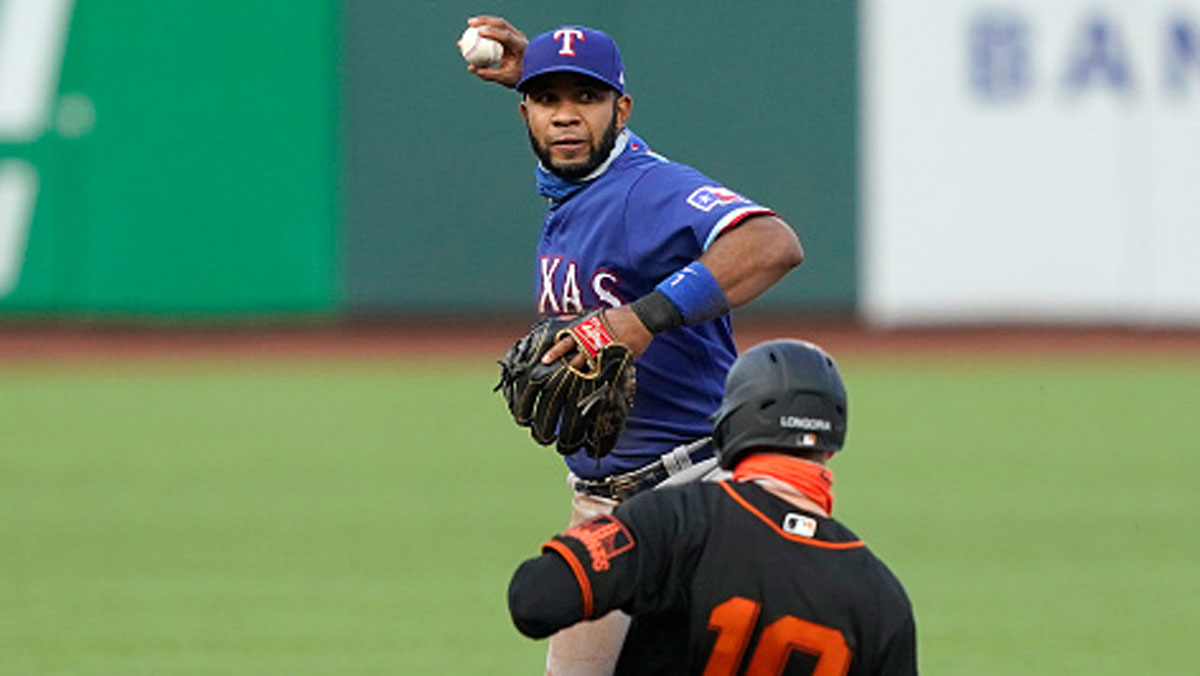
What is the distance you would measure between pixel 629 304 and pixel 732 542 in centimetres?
101

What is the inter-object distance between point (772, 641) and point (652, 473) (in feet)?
4.00

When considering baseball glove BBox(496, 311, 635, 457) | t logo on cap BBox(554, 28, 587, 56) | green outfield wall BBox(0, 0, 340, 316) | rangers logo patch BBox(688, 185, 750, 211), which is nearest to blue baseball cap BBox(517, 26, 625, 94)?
t logo on cap BBox(554, 28, 587, 56)

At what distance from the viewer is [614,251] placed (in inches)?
183

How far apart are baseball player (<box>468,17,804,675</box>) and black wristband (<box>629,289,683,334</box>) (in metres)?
0.15

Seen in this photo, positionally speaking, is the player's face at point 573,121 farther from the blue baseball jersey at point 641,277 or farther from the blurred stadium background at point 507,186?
the blurred stadium background at point 507,186

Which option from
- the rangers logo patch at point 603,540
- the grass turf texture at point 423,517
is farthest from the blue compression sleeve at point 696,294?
the grass turf texture at point 423,517

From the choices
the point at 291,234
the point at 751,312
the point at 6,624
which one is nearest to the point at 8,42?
the point at 291,234

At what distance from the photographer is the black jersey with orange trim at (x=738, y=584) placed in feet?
11.4

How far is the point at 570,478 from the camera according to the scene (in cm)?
490

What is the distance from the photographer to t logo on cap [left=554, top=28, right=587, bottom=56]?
4.67 meters

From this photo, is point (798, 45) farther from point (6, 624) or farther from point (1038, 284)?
point (6, 624)

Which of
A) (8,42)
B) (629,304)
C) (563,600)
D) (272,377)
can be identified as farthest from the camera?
(8,42)

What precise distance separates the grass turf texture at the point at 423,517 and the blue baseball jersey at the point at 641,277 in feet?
8.39

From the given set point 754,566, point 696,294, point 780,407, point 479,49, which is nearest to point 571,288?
point 696,294
